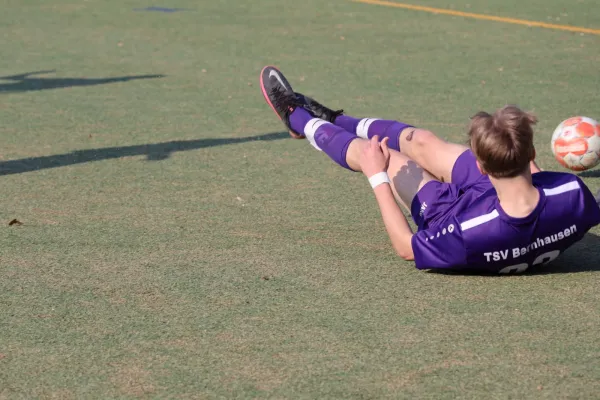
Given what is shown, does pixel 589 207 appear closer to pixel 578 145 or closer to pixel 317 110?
pixel 578 145

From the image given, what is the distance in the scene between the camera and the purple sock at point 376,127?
5871mm

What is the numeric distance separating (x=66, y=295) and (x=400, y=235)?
1556 millimetres

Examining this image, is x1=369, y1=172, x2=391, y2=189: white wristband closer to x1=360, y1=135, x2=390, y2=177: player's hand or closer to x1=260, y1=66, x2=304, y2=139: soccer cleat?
x1=360, y1=135, x2=390, y2=177: player's hand

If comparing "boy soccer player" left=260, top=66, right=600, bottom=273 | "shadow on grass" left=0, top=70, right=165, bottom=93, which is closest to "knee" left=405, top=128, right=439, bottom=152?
"boy soccer player" left=260, top=66, right=600, bottom=273

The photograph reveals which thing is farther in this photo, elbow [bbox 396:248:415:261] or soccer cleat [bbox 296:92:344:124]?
soccer cleat [bbox 296:92:344:124]

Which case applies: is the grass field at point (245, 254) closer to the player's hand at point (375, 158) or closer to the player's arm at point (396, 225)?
the player's arm at point (396, 225)

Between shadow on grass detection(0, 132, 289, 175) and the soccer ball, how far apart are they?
7.84 feet

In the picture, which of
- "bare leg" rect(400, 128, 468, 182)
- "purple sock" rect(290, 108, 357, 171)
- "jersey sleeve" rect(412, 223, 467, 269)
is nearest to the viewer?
"jersey sleeve" rect(412, 223, 467, 269)

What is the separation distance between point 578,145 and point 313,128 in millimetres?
1827

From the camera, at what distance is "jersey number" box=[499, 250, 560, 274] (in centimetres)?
466

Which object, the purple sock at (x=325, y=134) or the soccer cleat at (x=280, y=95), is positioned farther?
the soccer cleat at (x=280, y=95)

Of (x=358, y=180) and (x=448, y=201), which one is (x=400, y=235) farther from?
(x=358, y=180)

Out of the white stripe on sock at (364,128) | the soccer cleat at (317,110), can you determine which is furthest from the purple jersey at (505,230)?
the soccer cleat at (317,110)

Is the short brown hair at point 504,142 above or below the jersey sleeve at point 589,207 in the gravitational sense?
above
